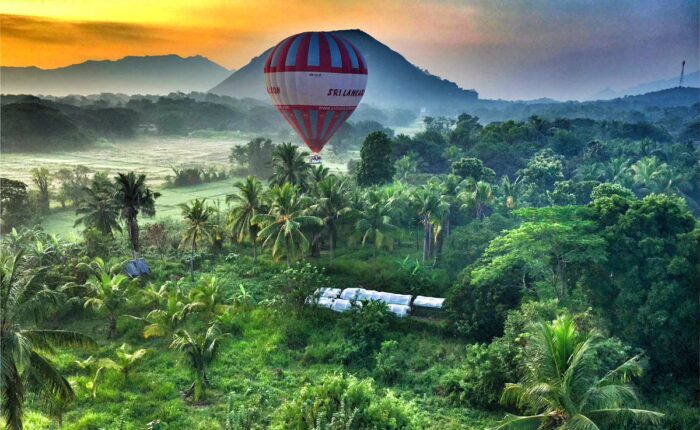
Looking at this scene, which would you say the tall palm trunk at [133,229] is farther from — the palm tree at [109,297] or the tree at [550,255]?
the tree at [550,255]

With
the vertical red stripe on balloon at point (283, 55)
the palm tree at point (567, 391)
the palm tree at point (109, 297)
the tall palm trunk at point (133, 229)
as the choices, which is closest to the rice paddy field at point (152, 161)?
the tall palm trunk at point (133, 229)

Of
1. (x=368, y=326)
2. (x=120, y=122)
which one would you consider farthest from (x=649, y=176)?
(x=120, y=122)

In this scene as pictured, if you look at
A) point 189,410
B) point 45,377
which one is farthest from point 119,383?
point 45,377

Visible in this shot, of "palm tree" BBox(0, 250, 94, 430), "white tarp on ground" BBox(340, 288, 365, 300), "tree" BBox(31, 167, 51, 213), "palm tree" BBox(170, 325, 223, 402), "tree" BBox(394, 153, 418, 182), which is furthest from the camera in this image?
"tree" BBox(394, 153, 418, 182)

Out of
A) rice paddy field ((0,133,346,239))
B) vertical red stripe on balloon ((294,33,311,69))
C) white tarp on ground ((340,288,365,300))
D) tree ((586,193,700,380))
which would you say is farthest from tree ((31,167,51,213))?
tree ((586,193,700,380))

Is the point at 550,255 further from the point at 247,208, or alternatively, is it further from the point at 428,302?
the point at 247,208

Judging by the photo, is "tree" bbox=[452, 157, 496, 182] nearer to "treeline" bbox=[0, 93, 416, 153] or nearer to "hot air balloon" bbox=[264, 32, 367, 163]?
"hot air balloon" bbox=[264, 32, 367, 163]

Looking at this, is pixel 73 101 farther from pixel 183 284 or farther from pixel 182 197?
pixel 183 284
